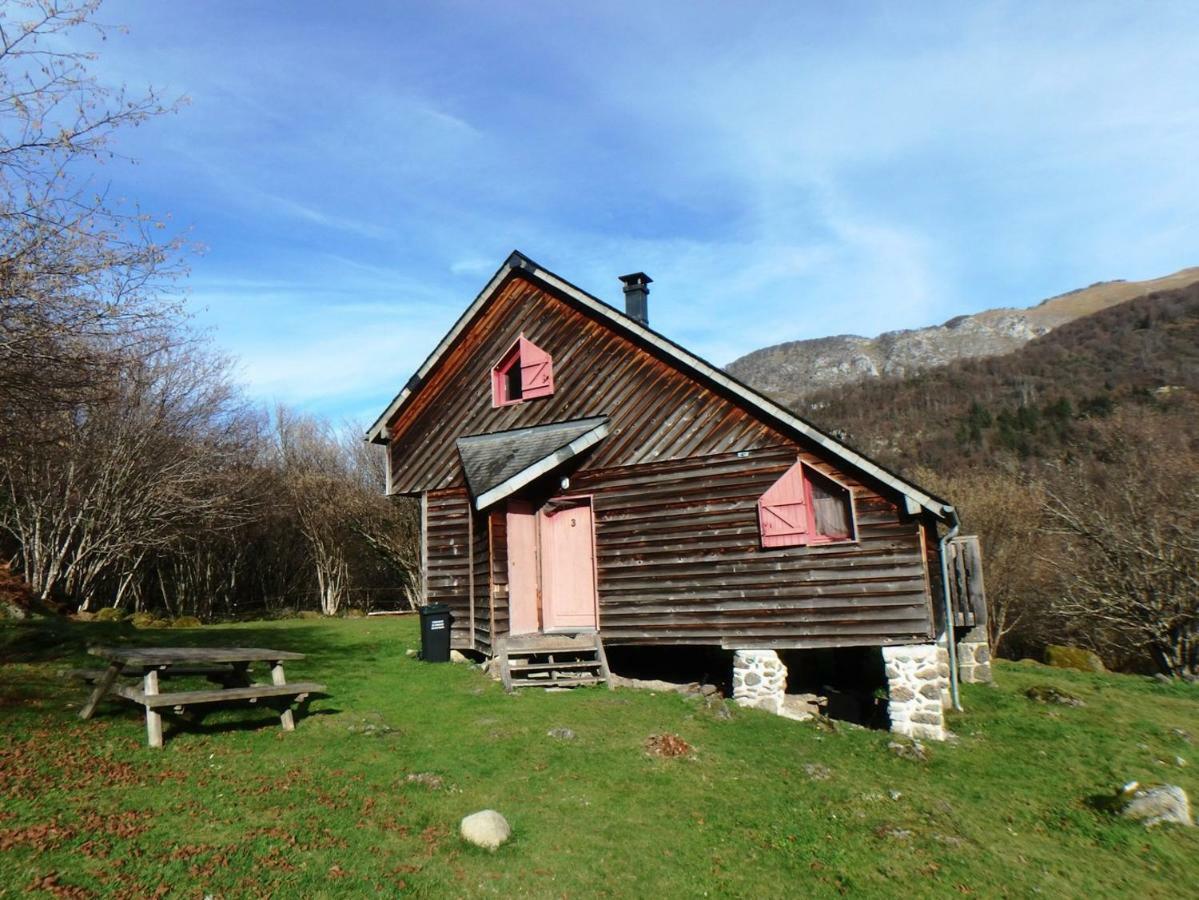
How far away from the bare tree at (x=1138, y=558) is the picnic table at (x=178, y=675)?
22.6 metres

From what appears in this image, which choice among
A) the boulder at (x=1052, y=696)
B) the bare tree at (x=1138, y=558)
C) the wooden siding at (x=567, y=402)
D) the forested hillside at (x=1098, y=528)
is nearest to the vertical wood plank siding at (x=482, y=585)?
the wooden siding at (x=567, y=402)

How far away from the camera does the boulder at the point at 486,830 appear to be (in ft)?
22.5

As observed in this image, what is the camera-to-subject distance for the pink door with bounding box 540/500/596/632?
49.3 ft

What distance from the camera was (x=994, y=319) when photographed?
16325 centimetres

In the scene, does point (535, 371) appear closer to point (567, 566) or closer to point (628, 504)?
point (628, 504)

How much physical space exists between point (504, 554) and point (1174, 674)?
19662 mm

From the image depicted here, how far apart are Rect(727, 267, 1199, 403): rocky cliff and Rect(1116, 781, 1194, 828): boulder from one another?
12669 cm

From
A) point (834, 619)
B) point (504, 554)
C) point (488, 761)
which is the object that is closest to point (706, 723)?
point (834, 619)

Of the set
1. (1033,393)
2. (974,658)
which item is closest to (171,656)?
(974,658)

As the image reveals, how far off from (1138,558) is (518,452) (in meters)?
19.8

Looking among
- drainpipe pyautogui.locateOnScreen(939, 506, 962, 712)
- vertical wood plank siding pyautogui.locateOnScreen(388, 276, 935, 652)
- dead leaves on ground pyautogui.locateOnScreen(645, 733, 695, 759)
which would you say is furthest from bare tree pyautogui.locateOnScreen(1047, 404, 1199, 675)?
dead leaves on ground pyautogui.locateOnScreen(645, 733, 695, 759)

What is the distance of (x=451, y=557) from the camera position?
53.9 feet

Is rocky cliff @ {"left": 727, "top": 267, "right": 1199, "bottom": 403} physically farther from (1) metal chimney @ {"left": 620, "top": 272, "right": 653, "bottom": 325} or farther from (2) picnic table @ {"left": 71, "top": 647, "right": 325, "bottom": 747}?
(2) picnic table @ {"left": 71, "top": 647, "right": 325, "bottom": 747}

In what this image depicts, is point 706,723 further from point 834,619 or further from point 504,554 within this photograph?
point 504,554
